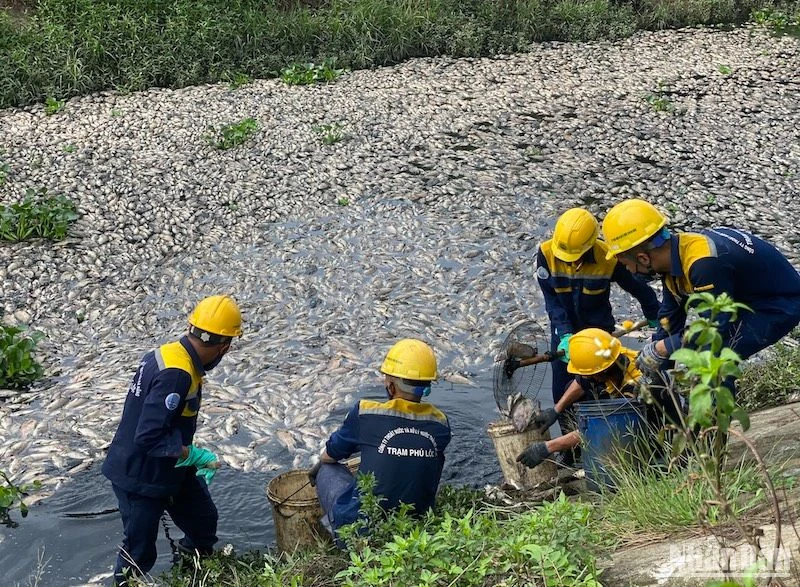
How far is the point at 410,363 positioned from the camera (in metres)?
4.98

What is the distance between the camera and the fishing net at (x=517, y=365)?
6066 millimetres

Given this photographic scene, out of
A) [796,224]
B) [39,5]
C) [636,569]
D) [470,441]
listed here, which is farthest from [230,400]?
[39,5]

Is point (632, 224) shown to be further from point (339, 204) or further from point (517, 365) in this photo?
point (339, 204)

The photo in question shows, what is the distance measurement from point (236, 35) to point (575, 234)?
11.9 metres

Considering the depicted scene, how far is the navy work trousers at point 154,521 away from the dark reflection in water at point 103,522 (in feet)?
1.06

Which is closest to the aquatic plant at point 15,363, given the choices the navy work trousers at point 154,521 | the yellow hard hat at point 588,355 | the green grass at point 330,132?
the navy work trousers at point 154,521

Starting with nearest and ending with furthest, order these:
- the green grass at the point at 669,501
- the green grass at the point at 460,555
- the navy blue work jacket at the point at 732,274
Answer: the green grass at the point at 460,555 < the green grass at the point at 669,501 < the navy blue work jacket at the point at 732,274

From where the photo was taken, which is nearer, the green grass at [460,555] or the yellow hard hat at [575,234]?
the green grass at [460,555]

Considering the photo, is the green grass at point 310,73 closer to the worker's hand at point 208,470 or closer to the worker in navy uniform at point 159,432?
the worker in navy uniform at point 159,432

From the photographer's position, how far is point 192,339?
5117 mm

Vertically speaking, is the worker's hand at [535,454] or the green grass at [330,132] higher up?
the worker's hand at [535,454]

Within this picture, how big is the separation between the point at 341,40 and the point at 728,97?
21.5 ft

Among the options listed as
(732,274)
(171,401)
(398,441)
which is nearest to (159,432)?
(171,401)

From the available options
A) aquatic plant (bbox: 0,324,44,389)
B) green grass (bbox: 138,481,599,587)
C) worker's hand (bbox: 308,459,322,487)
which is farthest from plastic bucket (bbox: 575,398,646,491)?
aquatic plant (bbox: 0,324,44,389)
